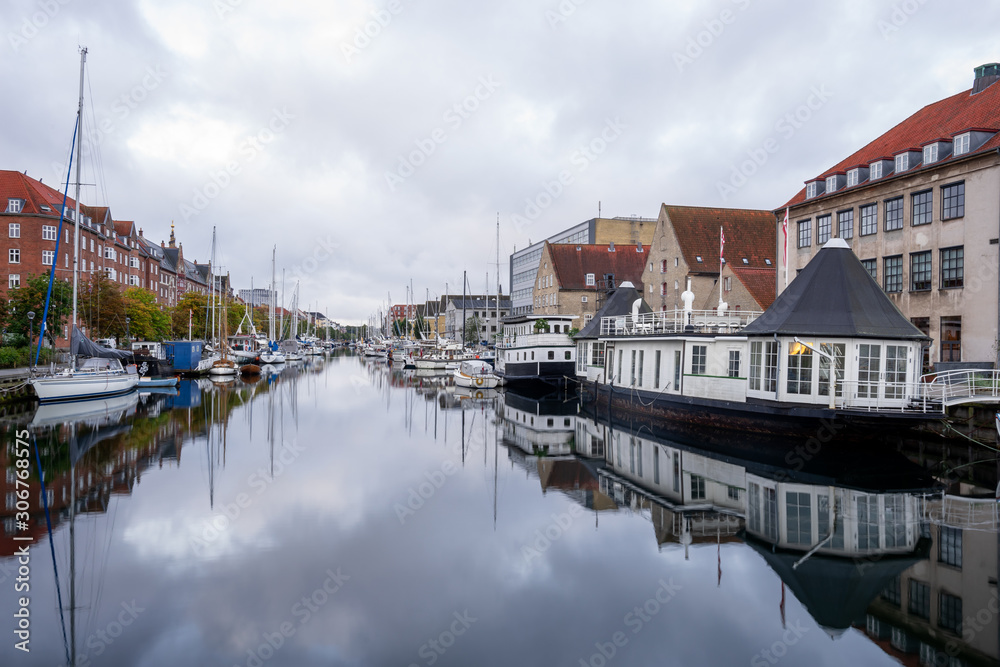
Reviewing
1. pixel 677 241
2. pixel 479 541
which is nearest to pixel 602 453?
pixel 479 541

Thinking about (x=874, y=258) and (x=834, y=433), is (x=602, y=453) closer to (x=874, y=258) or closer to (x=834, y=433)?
(x=834, y=433)

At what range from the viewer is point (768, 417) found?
21.2 metres

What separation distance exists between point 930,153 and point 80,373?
39248 millimetres

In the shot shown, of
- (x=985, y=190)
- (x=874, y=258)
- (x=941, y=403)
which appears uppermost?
(x=985, y=190)

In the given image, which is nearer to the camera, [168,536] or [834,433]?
[168,536]

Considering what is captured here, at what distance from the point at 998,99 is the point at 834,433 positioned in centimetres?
1707

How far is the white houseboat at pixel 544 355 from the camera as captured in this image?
4219cm

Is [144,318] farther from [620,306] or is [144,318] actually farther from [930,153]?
[930,153]

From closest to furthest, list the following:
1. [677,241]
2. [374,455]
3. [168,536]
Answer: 1. [168,536]
2. [374,455]
3. [677,241]

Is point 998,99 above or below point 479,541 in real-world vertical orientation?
above

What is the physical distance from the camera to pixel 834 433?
779 inches

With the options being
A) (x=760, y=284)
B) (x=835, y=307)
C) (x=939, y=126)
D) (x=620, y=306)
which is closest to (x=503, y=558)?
(x=835, y=307)

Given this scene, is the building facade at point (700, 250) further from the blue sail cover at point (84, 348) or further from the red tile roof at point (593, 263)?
the blue sail cover at point (84, 348)

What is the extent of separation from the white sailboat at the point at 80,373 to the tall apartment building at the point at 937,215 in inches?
1330
